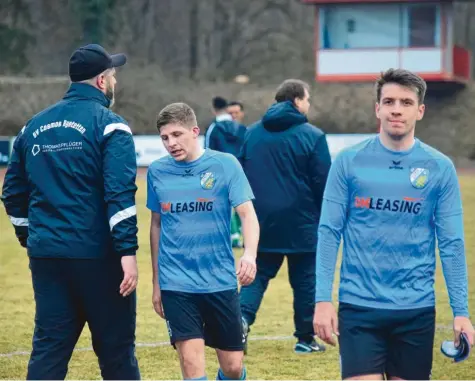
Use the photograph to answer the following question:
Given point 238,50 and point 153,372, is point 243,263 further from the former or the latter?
point 238,50

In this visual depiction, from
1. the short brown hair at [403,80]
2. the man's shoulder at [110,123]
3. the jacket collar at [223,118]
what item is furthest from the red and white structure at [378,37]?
the short brown hair at [403,80]

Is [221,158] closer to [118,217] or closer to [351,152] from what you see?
[118,217]

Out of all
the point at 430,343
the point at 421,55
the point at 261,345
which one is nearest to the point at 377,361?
the point at 430,343

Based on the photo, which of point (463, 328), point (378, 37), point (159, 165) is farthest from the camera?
point (378, 37)

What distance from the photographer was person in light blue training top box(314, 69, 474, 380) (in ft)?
17.5

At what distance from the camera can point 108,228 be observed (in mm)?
6207

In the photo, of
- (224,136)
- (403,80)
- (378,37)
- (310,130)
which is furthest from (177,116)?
(378,37)

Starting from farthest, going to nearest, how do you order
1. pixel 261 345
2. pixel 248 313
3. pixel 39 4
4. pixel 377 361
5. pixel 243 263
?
1. pixel 39 4
2. pixel 261 345
3. pixel 248 313
4. pixel 243 263
5. pixel 377 361

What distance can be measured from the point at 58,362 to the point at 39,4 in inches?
2218

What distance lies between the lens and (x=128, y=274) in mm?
6062

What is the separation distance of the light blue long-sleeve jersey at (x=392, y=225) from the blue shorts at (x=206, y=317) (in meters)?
1.41

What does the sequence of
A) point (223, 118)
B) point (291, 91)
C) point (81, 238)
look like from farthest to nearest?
point (223, 118) → point (291, 91) → point (81, 238)

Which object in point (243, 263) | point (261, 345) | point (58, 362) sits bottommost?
point (261, 345)

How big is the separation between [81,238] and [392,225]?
5.61ft
